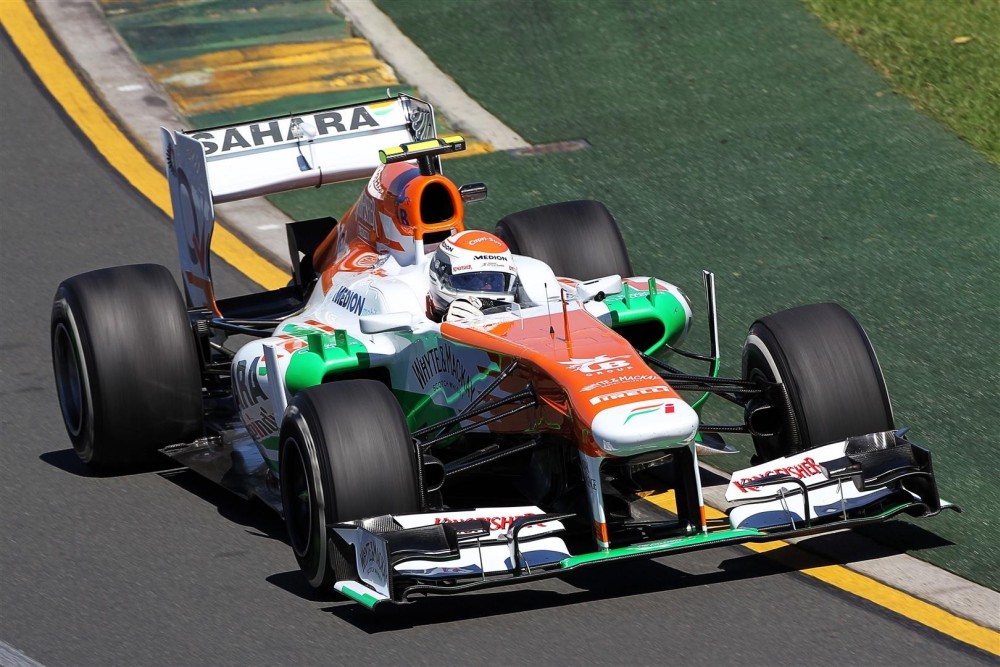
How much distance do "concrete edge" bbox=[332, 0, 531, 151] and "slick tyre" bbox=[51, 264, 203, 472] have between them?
4799 millimetres

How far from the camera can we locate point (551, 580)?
7.08 m

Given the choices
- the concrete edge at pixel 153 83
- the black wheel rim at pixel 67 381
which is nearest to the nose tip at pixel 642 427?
the black wheel rim at pixel 67 381

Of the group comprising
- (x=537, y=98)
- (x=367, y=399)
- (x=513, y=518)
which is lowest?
(x=513, y=518)

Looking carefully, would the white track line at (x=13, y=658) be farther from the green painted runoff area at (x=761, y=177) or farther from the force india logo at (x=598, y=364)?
the green painted runoff area at (x=761, y=177)

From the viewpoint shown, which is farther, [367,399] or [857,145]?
[857,145]

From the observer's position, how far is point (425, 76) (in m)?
13.6

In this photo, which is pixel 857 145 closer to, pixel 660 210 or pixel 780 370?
pixel 660 210

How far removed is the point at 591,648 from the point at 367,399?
1378mm

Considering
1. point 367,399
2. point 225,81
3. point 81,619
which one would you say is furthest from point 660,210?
point 81,619


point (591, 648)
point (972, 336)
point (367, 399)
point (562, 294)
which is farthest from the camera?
point (972, 336)

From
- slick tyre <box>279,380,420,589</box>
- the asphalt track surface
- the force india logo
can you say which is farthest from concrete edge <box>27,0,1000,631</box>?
the force india logo

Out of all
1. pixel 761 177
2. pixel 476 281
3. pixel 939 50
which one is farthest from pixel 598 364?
pixel 939 50

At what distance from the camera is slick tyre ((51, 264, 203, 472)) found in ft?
27.1

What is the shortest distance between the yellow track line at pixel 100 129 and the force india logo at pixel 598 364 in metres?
4.42
